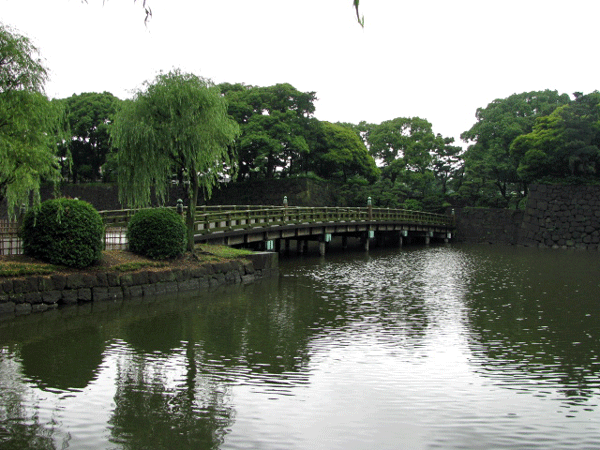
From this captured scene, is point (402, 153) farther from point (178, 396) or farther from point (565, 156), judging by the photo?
point (178, 396)

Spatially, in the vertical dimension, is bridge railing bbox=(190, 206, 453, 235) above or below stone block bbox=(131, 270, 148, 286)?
above

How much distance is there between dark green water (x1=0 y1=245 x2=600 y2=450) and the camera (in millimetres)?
5195

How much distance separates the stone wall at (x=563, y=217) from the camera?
3422 cm

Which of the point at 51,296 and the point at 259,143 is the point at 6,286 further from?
the point at 259,143

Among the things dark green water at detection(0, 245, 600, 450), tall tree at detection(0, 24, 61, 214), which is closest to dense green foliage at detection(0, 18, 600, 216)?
tall tree at detection(0, 24, 61, 214)

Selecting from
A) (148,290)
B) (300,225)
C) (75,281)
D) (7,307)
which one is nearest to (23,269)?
(7,307)

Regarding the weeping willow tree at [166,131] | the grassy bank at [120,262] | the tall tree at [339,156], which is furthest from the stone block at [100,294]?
the tall tree at [339,156]

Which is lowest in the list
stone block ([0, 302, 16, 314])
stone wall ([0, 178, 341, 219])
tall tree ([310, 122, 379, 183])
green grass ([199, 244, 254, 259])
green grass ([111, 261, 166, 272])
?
stone block ([0, 302, 16, 314])

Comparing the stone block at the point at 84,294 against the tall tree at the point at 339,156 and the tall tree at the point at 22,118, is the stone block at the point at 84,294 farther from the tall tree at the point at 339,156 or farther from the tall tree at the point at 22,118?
the tall tree at the point at 339,156

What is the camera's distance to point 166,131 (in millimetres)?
14984

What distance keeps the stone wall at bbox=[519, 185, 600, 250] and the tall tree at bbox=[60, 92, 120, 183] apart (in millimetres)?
30558

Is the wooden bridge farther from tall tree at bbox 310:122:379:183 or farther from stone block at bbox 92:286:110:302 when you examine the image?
tall tree at bbox 310:122:379:183

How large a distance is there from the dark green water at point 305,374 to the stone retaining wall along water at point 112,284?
1.84 feet

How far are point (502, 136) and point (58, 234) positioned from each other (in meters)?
37.8
